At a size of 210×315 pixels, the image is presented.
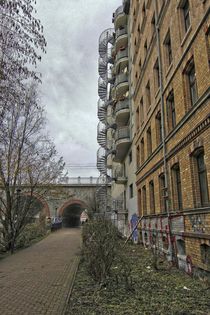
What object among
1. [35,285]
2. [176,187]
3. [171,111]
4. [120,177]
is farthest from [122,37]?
[35,285]

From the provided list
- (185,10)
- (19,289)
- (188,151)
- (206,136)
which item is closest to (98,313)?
(19,289)

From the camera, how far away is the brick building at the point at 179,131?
352 inches

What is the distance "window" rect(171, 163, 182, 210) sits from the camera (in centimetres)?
1187

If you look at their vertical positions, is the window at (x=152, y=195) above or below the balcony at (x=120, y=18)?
below

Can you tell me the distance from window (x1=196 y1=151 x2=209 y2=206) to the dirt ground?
2547 millimetres

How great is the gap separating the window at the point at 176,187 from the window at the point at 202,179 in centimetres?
209

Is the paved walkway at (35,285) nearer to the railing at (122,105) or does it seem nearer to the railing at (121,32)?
the railing at (122,105)

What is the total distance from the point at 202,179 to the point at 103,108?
3066 centimetres

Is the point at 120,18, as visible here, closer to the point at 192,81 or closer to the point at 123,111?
the point at 123,111

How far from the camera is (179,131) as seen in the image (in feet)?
36.7

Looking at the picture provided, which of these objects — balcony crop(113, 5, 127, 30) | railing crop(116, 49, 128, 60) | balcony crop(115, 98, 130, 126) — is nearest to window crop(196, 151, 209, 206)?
balcony crop(115, 98, 130, 126)

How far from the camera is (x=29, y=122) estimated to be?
19391 mm

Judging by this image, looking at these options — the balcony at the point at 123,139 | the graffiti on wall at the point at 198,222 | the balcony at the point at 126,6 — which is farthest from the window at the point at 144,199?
the balcony at the point at 126,6

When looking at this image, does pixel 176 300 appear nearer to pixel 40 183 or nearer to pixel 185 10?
pixel 185 10
